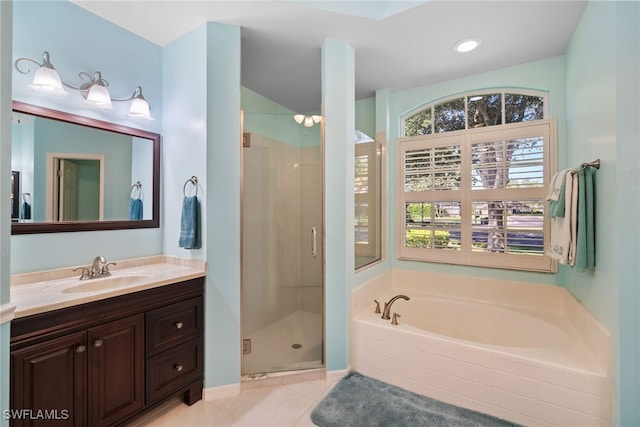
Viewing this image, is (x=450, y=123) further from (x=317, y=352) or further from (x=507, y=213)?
(x=317, y=352)

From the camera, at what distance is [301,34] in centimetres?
203

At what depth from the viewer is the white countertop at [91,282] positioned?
1.26 m

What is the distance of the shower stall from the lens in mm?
2201

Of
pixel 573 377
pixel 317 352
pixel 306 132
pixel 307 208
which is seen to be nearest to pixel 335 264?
pixel 307 208

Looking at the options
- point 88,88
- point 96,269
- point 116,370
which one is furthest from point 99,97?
point 116,370

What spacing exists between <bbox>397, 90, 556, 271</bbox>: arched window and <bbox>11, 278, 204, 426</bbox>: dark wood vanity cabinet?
2.21 meters

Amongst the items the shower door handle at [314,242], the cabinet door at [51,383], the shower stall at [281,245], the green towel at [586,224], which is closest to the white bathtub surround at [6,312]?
the cabinet door at [51,383]

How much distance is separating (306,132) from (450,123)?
1534 mm

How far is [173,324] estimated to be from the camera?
1.71 meters

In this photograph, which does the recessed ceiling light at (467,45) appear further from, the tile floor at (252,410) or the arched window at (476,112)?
the tile floor at (252,410)

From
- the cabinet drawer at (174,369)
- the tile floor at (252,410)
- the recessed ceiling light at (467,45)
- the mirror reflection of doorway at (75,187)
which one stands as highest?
the recessed ceiling light at (467,45)

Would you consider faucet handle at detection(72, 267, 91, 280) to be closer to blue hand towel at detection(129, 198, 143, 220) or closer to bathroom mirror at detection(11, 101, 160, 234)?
bathroom mirror at detection(11, 101, 160, 234)

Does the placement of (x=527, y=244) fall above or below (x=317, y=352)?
above

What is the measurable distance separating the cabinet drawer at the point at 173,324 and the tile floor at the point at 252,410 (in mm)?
464
